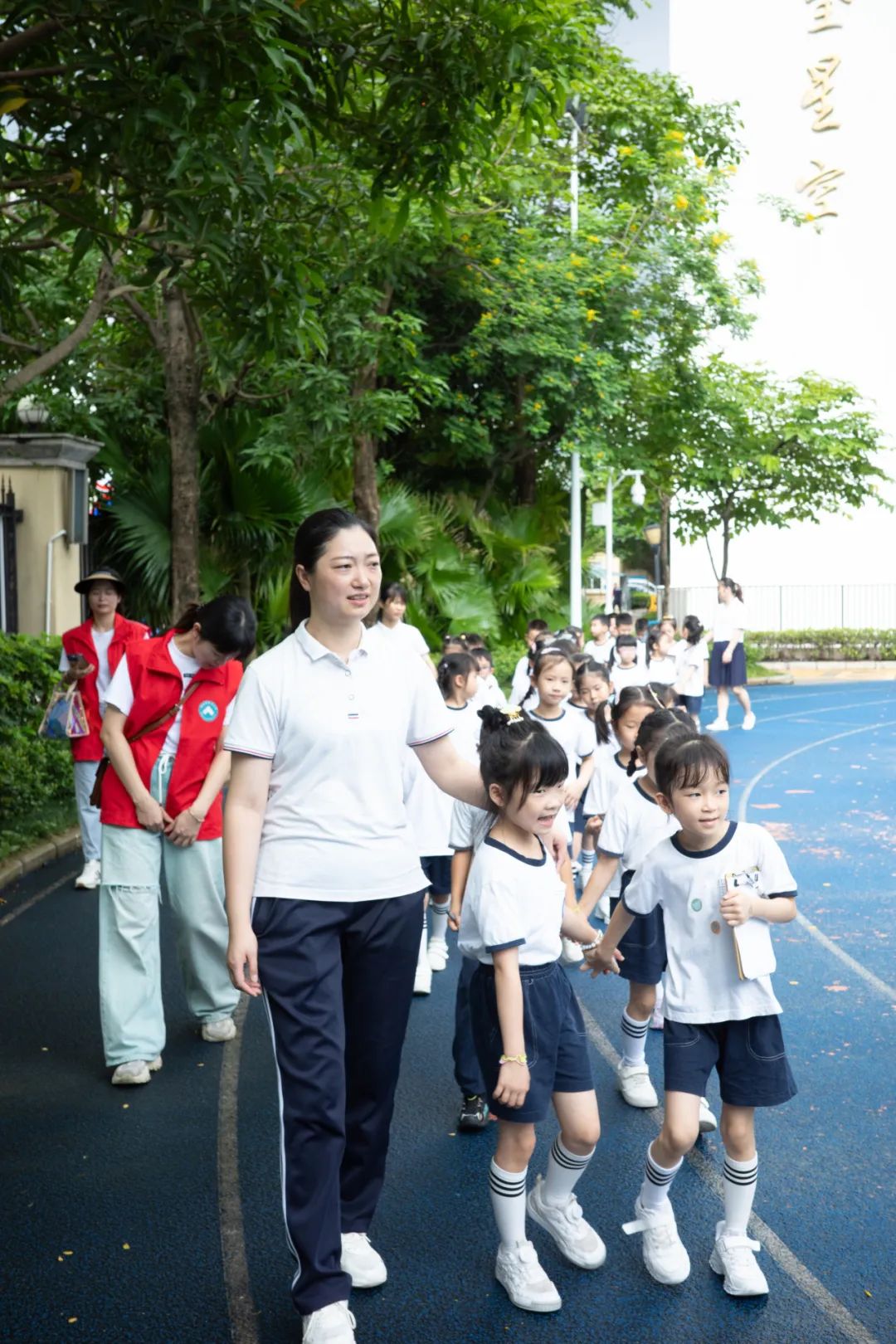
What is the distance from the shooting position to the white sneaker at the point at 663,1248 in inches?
148

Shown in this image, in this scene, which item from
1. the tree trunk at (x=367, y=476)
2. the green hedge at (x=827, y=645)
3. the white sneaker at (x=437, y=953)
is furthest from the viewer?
the green hedge at (x=827, y=645)

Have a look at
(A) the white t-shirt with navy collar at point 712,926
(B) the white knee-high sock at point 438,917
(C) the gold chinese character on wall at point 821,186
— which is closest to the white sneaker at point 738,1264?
(A) the white t-shirt with navy collar at point 712,926

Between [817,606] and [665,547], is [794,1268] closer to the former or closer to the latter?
[817,606]

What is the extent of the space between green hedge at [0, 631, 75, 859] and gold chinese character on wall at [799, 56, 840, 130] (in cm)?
3443

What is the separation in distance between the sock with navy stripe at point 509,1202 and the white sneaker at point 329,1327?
551 mm

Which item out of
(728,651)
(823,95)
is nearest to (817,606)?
(823,95)

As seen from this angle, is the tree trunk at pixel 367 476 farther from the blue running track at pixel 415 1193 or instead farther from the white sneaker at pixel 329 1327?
the white sneaker at pixel 329 1327

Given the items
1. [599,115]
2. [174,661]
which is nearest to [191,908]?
[174,661]

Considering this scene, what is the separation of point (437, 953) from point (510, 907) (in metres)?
3.41

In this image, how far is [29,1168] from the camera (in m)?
4.68

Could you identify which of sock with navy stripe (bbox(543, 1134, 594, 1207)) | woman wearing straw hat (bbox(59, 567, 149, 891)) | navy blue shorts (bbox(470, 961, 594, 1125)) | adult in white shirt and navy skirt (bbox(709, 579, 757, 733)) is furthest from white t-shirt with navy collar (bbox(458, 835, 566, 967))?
adult in white shirt and navy skirt (bbox(709, 579, 757, 733))

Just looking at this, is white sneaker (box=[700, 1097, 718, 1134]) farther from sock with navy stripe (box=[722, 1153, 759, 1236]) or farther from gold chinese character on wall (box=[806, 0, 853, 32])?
gold chinese character on wall (box=[806, 0, 853, 32])

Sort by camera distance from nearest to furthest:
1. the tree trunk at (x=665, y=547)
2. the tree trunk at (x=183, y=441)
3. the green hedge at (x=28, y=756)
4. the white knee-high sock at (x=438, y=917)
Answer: the white knee-high sock at (x=438, y=917)
the green hedge at (x=28, y=756)
the tree trunk at (x=183, y=441)
the tree trunk at (x=665, y=547)

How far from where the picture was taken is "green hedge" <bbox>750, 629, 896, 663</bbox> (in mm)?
35031
